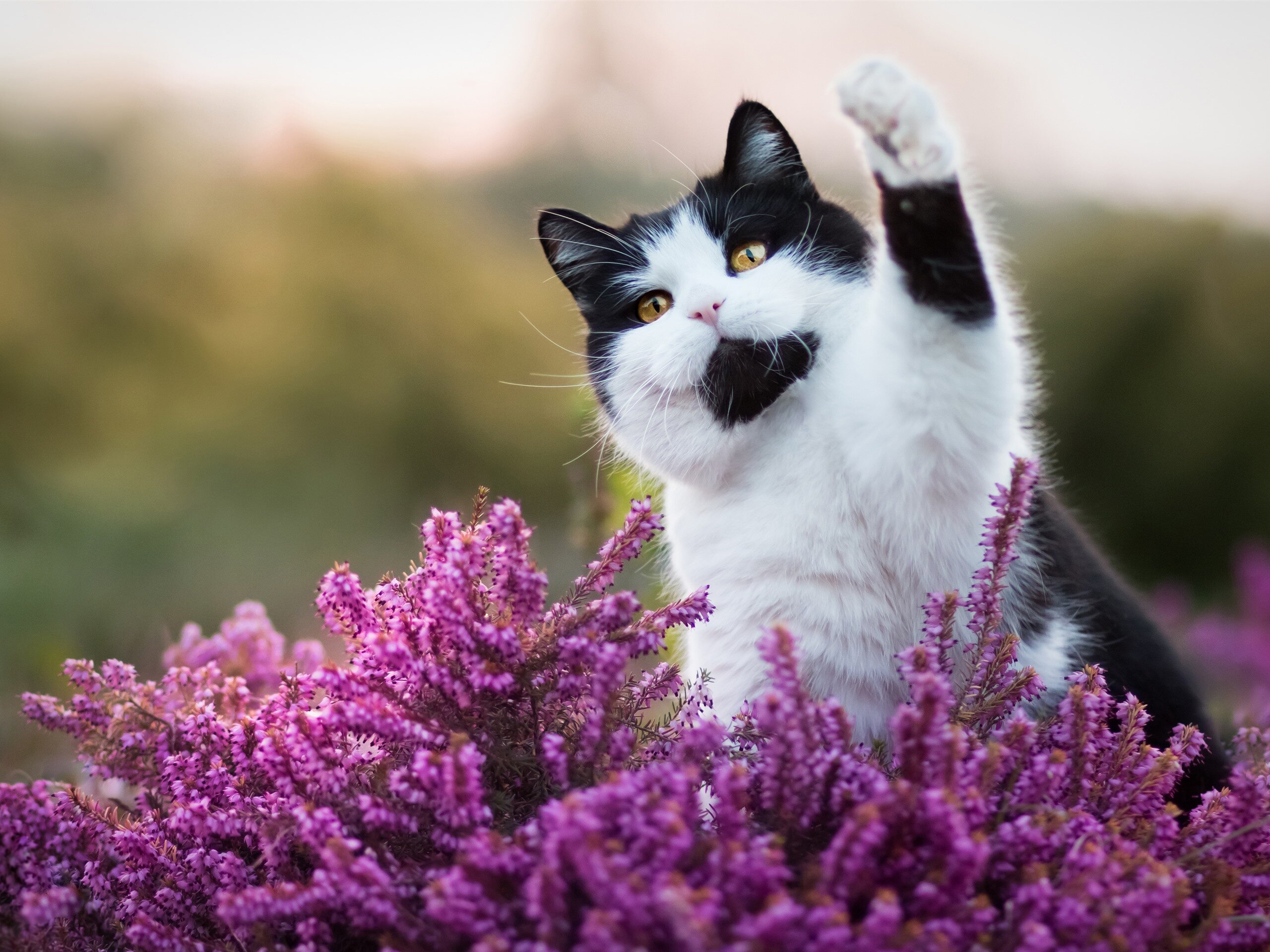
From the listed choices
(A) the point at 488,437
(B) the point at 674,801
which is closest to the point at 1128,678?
(B) the point at 674,801

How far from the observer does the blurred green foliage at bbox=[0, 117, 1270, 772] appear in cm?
235

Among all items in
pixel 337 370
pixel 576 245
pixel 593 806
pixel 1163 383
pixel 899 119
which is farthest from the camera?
pixel 337 370

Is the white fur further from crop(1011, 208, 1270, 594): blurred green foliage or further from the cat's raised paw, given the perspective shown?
crop(1011, 208, 1270, 594): blurred green foliage

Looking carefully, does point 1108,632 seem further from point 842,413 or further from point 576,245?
point 576,245

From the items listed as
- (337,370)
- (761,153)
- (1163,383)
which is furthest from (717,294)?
(337,370)

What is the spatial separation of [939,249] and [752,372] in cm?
22

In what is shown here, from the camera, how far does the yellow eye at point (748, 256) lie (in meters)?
0.92

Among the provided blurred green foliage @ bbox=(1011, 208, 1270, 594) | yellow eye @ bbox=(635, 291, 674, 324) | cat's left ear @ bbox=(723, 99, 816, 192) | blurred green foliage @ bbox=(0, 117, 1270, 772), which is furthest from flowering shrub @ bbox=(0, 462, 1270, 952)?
blurred green foliage @ bbox=(1011, 208, 1270, 594)

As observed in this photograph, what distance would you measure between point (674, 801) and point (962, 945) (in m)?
0.17

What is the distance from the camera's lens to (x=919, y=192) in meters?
0.65

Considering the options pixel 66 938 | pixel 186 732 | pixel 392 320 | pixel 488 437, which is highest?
pixel 392 320

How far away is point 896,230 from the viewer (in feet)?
2.22

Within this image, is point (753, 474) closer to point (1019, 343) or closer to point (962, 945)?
point (1019, 343)

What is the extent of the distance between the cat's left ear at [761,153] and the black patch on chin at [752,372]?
0.23 m
